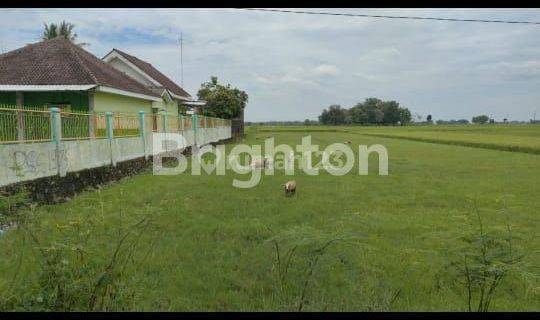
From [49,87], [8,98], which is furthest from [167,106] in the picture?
[49,87]

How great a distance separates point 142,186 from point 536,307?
321 inches

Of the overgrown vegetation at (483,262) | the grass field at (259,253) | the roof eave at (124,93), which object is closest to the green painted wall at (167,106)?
the roof eave at (124,93)

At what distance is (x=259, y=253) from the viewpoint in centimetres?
466

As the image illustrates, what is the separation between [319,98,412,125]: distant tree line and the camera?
309 ft

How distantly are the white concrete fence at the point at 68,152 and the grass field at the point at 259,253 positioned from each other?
0.70 metres

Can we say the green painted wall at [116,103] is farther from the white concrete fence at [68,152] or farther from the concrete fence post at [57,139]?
the concrete fence post at [57,139]

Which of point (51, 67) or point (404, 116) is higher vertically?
point (404, 116)

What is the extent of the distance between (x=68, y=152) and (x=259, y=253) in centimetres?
551

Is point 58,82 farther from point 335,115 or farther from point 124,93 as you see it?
point 335,115

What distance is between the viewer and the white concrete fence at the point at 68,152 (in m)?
6.60

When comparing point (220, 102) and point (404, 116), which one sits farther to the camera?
point (404, 116)

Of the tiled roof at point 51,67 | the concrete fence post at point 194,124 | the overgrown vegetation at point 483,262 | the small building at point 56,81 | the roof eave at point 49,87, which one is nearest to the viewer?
the overgrown vegetation at point 483,262

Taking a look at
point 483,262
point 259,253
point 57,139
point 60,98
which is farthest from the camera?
point 60,98
